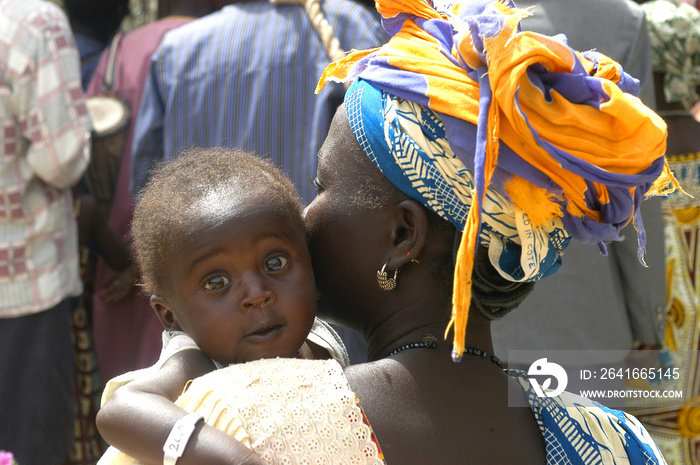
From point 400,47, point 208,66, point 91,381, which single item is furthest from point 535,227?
point 91,381

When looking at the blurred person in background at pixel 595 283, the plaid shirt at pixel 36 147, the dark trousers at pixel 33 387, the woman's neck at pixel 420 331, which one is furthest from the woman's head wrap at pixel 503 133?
the dark trousers at pixel 33 387

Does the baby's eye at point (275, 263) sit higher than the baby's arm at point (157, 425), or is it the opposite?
the baby's eye at point (275, 263)

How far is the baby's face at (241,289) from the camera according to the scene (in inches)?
69.4

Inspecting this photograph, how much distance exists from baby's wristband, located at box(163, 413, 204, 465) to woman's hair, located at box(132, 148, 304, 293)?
442 mm

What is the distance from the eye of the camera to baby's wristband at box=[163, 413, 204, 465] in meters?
1.46

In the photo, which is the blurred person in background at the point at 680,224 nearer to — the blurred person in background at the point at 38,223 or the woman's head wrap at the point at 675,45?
the woman's head wrap at the point at 675,45

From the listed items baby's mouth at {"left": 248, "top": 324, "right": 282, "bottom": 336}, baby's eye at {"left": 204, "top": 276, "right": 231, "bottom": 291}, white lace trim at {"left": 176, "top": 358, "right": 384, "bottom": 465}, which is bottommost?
baby's mouth at {"left": 248, "top": 324, "right": 282, "bottom": 336}

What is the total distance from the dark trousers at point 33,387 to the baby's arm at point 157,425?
249 cm

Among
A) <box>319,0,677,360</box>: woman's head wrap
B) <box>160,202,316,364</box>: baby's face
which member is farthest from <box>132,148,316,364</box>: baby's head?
<box>319,0,677,360</box>: woman's head wrap

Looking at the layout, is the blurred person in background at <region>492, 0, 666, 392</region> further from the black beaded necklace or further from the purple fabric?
the purple fabric

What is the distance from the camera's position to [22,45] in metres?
3.63

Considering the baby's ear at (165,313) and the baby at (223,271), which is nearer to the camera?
the baby at (223,271)

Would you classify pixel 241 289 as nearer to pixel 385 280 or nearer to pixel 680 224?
pixel 385 280

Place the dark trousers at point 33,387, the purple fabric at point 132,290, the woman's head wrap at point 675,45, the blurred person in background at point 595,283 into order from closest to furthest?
1. the blurred person in background at point 595,283
2. the dark trousers at point 33,387
3. the woman's head wrap at point 675,45
4. the purple fabric at point 132,290
